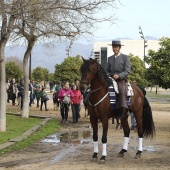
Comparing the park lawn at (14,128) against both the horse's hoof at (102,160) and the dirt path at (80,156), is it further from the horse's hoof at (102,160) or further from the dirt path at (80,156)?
the horse's hoof at (102,160)

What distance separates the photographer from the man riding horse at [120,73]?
34.5 feet

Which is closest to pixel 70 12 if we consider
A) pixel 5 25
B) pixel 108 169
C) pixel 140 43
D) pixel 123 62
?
pixel 5 25

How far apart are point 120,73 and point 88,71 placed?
1001mm

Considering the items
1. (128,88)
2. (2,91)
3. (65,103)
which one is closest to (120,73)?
(128,88)

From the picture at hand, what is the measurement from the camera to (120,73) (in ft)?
35.1

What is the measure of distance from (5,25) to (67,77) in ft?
151

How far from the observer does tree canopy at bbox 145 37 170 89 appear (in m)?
22.5

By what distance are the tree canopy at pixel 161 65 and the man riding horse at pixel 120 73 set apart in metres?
11.6

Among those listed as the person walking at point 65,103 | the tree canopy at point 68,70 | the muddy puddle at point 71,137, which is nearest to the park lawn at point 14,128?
the muddy puddle at point 71,137

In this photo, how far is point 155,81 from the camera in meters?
24.4

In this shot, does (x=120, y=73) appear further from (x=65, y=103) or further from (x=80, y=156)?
(x=65, y=103)

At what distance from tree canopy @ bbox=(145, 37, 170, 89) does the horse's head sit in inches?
491

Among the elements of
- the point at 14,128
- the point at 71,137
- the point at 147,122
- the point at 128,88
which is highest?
the point at 128,88

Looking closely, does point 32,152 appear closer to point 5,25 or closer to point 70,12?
point 5,25
